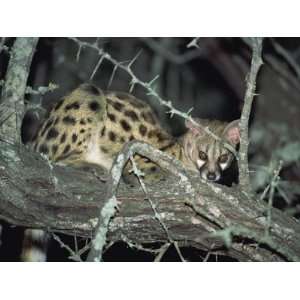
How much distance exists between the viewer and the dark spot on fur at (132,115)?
4566 mm

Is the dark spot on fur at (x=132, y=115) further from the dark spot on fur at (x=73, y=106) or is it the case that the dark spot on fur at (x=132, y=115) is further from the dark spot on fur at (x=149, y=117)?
the dark spot on fur at (x=73, y=106)

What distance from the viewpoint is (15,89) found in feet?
11.8

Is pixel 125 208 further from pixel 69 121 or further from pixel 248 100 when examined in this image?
pixel 69 121

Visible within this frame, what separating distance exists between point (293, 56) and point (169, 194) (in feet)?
8.23

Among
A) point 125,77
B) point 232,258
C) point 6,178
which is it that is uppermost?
point 125,77

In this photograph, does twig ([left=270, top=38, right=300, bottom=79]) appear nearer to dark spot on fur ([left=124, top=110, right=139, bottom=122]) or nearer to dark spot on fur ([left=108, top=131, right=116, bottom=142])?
dark spot on fur ([left=124, top=110, right=139, bottom=122])

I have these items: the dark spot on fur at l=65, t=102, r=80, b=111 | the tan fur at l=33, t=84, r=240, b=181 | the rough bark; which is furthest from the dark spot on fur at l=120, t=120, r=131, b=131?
the rough bark

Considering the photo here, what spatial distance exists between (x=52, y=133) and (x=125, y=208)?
124 centimetres

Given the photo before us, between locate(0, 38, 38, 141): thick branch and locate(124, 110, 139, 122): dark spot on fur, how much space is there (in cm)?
103

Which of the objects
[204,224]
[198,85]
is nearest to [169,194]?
[204,224]

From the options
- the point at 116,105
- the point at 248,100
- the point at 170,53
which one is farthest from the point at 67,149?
the point at 170,53

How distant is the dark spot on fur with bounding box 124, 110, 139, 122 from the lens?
457 cm
